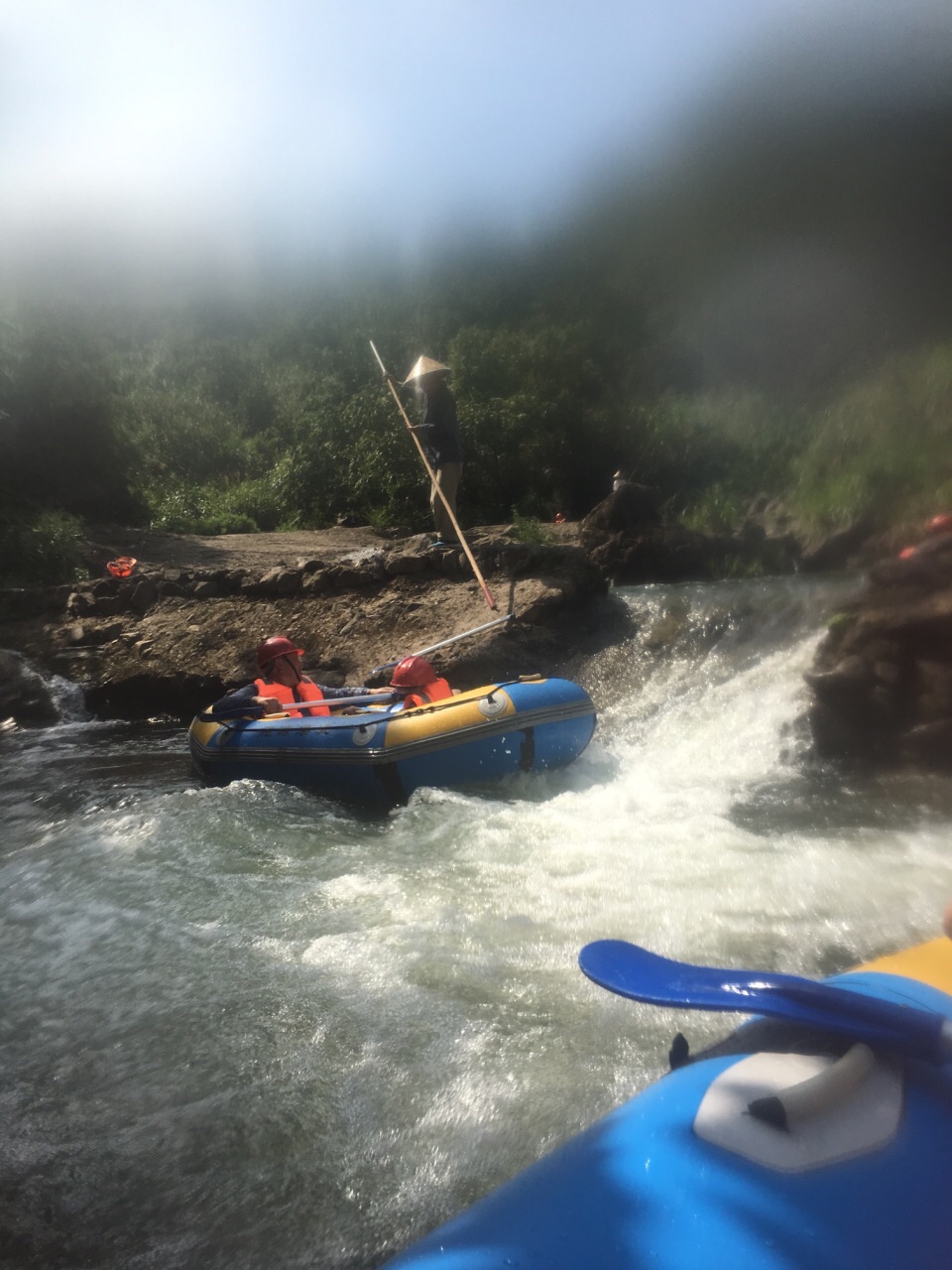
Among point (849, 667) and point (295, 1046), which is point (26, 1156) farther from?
point (849, 667)

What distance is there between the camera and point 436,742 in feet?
13.5

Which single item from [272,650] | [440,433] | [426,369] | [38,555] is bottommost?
[272,650]

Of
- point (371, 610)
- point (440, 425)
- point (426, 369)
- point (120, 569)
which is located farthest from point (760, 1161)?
point (120, 569)

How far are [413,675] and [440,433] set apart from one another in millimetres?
2668

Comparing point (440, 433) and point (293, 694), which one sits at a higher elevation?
point (440, 433)

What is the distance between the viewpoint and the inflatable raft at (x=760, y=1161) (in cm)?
85

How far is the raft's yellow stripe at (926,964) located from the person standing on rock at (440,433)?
210 inches

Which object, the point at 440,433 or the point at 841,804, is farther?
the point at 440,433

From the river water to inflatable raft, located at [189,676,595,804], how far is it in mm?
153

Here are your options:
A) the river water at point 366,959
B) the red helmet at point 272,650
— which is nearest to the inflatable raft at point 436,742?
the river water at point 366,959

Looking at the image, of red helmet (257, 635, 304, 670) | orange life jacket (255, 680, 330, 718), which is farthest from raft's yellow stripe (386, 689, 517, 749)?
red helmet (257, 635, 304, 670)

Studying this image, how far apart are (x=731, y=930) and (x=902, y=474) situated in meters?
2.30

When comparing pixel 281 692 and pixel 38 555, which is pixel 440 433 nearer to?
pixel 281 692

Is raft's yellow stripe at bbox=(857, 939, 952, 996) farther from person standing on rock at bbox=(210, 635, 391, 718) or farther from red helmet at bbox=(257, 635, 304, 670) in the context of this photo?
red helmet at bbox=(257, 635, 304, 670)
